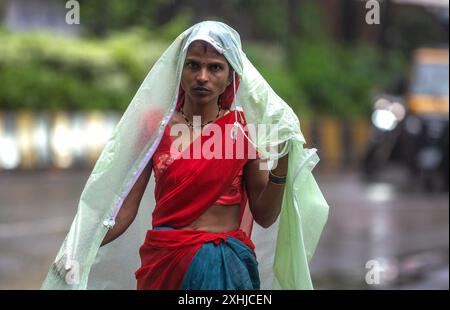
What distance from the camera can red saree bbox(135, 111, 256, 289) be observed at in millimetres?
3600

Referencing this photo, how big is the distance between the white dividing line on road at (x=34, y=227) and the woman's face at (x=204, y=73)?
7263mm

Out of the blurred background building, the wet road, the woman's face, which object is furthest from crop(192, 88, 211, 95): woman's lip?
the blurred background building

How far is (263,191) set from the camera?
12.3 ft

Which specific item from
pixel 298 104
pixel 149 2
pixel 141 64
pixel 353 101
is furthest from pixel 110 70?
pixel 353 101

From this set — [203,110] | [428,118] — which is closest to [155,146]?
[203,110]

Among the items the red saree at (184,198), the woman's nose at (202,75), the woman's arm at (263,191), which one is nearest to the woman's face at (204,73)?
the woman's nose at (202,75)

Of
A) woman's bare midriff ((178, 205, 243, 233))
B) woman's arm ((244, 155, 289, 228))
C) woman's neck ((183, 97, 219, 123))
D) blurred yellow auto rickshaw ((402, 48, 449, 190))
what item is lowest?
blurred yellow auto rickshaw ((402, 48, 449, 190))

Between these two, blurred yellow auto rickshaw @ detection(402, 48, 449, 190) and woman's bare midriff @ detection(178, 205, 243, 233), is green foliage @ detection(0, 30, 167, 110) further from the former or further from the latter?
woman's bare midriff @ detection(178, 205, 243, 233)

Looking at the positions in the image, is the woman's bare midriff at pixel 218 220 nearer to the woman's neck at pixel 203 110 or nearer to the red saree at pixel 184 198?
the red saree at pixel 184 198

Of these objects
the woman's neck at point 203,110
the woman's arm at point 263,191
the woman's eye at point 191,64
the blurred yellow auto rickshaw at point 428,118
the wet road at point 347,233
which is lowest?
the wet road at point 347,233

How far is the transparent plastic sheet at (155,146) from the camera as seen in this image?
362cm

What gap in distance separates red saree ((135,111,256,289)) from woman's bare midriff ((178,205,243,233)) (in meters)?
0.03

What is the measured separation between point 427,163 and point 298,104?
7.69 m

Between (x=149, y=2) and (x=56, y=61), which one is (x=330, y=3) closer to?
(x=149, y=2)
